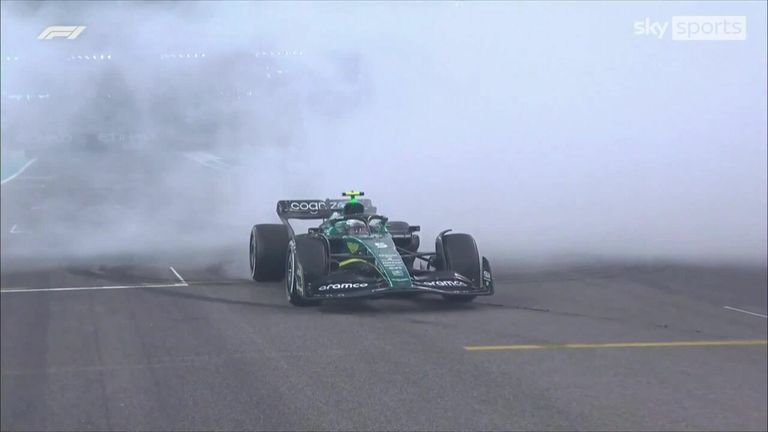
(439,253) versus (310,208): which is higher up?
(310,208)

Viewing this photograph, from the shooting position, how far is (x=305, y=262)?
10.2 ft

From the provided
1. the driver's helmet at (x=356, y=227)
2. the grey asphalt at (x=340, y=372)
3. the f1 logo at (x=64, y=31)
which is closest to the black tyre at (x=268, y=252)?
the driver's helmet at (x=356, y=227)

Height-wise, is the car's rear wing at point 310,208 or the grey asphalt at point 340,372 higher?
the car's rear wing at point 310,208

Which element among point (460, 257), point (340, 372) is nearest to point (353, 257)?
point (460, 257)

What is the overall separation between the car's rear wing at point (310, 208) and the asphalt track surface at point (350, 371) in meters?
23.3

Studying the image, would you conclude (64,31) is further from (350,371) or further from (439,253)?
(350,371)

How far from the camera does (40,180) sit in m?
5.18

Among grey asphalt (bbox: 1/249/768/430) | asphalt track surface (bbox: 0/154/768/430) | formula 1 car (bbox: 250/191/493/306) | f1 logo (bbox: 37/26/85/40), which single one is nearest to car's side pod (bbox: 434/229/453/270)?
formula 1 car (bbox: 250/191/493/306)

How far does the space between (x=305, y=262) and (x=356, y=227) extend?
0.17 meters

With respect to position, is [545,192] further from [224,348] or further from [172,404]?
[172,404]

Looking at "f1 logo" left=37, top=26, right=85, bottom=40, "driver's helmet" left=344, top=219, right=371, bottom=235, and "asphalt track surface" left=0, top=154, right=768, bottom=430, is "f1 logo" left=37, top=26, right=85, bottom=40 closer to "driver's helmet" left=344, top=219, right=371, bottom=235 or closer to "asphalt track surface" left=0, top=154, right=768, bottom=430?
"driver's helmet" left=344, top=219, right=371, bottom=235

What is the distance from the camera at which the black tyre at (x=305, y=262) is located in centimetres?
309

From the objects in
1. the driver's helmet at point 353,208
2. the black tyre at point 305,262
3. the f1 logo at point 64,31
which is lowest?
the black tyre at point 305,262

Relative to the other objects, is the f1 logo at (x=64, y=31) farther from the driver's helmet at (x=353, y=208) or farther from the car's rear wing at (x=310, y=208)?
the driver's helmet at (x=353, y=208)
